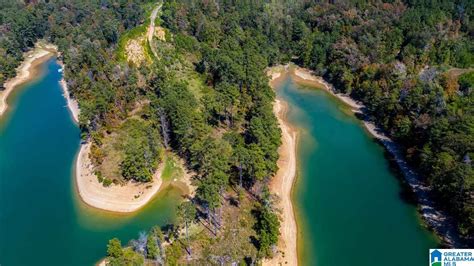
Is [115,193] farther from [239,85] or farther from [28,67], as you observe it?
[28,67]

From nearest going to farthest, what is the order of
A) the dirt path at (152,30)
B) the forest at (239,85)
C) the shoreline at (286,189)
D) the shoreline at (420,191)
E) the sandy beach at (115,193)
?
1. the shoreline at (286,189)
2. the shoreline at (420,191)
3. the forest at (239,85)
4. the sandy beach at (115,193)
5. the dirt path at (152,30)

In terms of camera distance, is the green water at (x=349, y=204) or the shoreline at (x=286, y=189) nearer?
the shoreline at (x=286, y=189)

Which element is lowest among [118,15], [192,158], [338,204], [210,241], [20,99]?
[338,204]

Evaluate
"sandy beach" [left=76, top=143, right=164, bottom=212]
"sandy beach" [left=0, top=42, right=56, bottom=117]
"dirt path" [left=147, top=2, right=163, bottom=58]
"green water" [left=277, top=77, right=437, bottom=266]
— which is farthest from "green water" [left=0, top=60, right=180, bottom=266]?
"dirt path" [left=147, top=2, right=163, bottom=58]

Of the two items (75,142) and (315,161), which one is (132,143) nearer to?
(75,142)

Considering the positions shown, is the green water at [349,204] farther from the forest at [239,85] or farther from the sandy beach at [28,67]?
the sandy beach at [28,67]

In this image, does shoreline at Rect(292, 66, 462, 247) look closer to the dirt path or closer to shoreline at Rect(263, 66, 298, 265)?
shoreline at Rect(263, 66, 298, 265)

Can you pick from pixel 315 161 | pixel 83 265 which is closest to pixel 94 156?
pixel 83 265

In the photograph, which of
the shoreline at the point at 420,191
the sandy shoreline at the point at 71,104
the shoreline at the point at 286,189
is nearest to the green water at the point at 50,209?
the sandy shoreline at the point at 71,104
